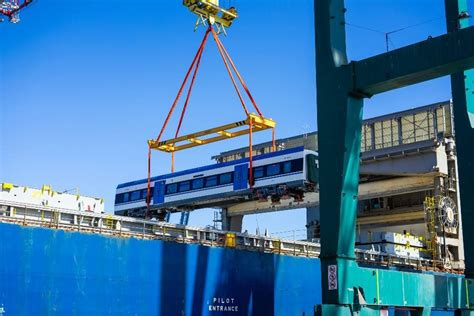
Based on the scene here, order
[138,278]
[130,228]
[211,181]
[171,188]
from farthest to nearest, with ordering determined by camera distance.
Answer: [171,188], [211,181], [130,228], [138,278]

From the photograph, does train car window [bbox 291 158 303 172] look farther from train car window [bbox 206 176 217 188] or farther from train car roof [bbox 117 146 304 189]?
train car window [bbox 206 176 217 188]

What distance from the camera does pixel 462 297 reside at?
16250 millimetres

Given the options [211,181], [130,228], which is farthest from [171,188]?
[130,228]

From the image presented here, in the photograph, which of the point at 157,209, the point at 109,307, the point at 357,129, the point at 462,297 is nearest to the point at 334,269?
the point at 357,129

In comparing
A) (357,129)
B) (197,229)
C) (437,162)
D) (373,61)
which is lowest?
(197,229)

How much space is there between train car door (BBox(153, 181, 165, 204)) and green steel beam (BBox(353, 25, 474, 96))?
2387 cm

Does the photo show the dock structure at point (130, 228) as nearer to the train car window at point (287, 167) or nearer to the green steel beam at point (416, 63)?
the train car window at point (287, 167)

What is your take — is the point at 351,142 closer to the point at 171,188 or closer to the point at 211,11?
the point at 211,11

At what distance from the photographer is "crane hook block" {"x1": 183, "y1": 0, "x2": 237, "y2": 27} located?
24.5 metres

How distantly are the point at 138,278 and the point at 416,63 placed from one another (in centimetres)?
993

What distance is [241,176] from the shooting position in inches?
1275

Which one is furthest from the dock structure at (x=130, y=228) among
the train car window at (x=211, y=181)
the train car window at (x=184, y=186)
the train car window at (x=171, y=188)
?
the train car window at (x=171, y=188)

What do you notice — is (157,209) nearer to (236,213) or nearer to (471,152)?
(236,213)

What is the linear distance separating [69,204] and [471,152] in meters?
14.4
